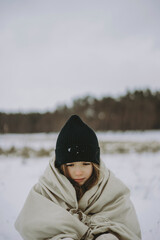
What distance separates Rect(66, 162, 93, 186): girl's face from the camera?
1790 mm

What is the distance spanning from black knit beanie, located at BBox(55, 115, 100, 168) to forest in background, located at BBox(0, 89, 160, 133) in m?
25.3

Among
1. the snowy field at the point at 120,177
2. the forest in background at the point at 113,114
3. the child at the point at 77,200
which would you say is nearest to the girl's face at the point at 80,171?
the child at the point at 77,200

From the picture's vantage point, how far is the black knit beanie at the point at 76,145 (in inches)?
72.8

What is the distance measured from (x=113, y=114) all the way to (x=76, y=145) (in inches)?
1135

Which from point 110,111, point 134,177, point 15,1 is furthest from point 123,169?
point 110,111

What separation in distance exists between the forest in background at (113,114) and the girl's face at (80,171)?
25366 mm

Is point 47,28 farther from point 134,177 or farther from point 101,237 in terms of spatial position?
point 101,237

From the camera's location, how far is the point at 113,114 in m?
30.2

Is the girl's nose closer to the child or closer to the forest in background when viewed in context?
the child

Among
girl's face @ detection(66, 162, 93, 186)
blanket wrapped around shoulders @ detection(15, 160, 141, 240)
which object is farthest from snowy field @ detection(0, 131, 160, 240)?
girl's face @ detection(66, 162, 93, 186)

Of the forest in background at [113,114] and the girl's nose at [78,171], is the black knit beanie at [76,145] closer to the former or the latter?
the girl's nose at [78,171]

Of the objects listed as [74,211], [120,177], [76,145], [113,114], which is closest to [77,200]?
[74,211]

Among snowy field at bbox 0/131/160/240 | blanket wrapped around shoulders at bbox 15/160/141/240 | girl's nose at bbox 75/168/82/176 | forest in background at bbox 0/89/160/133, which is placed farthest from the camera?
forest in background at bbox 0/89/160/133

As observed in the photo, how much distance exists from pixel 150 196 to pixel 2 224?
7.58 feet
